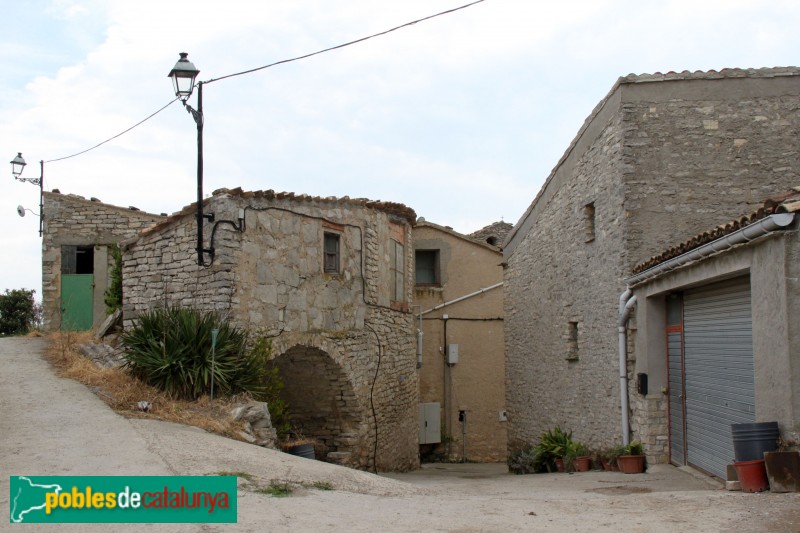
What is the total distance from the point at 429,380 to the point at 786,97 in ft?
44.2

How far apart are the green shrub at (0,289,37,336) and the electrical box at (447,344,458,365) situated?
1261 centimetres

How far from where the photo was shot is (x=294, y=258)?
522 inches

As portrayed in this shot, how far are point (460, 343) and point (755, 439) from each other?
608 inches

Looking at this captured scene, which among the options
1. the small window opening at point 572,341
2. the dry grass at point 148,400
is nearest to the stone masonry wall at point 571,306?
the small window opening at point 572,341

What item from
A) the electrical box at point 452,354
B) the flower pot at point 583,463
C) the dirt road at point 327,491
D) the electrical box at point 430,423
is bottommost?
the electrical box at point 430,423

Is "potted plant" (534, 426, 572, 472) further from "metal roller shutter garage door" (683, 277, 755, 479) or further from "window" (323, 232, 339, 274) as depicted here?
"window" (323, 232, 339, 274)

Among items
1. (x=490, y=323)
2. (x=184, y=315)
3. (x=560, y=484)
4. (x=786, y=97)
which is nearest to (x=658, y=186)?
(x=786, y=97)

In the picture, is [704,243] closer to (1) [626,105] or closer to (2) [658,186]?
(2) [658,186]

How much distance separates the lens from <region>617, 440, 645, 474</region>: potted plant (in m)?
10.3

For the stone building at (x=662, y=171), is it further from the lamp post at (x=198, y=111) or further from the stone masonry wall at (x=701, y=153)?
the lamp post at (x=198, y=111)

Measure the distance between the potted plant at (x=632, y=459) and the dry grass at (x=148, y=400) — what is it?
5.15m

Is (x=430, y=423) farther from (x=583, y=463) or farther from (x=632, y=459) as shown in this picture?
(x=632, y=459)

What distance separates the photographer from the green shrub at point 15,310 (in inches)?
917
